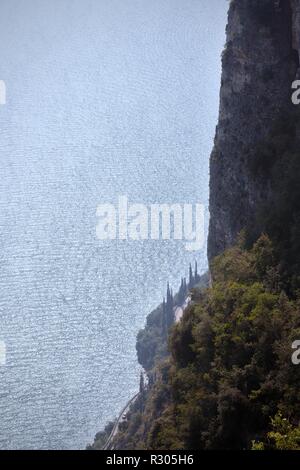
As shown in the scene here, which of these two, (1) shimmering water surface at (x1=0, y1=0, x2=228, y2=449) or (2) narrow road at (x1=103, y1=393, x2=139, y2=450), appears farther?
(1) shimmering water surface at (x1=0, y1=0, x2=228, y2=449)

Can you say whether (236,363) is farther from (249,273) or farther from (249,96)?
(249,96)

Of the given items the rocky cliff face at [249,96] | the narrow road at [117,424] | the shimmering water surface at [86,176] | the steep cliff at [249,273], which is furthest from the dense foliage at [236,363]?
the shimmering water surface at [86,176]

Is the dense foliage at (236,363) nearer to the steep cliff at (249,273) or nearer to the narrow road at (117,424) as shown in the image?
the steep cliff at (249,273)

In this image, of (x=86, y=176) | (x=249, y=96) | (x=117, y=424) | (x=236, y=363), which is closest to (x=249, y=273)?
(x=236, y=363)

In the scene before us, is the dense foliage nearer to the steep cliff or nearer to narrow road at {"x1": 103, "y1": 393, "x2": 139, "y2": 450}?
the steep cliff

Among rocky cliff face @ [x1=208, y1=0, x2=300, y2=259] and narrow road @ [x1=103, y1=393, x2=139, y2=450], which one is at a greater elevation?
rocky cliff face @ [x1=208, y1=0, x2=300, y2=259]

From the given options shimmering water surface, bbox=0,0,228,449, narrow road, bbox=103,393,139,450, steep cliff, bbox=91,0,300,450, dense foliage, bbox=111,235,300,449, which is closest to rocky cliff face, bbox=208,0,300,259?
steep cliff, bbox=91,0,300,450
